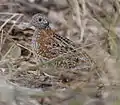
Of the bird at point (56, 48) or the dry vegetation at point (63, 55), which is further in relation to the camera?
the bird at point (56, 48)

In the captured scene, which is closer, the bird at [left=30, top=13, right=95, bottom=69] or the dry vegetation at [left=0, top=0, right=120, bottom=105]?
the dry vegetation at [left=0, top=0, right=120, bottom=105]

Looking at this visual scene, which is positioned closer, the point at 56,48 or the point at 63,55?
the point at 63,55

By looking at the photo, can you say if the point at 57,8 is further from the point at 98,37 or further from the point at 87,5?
the point at 98,37

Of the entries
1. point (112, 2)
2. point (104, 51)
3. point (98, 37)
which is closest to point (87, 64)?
point (104, 51)
